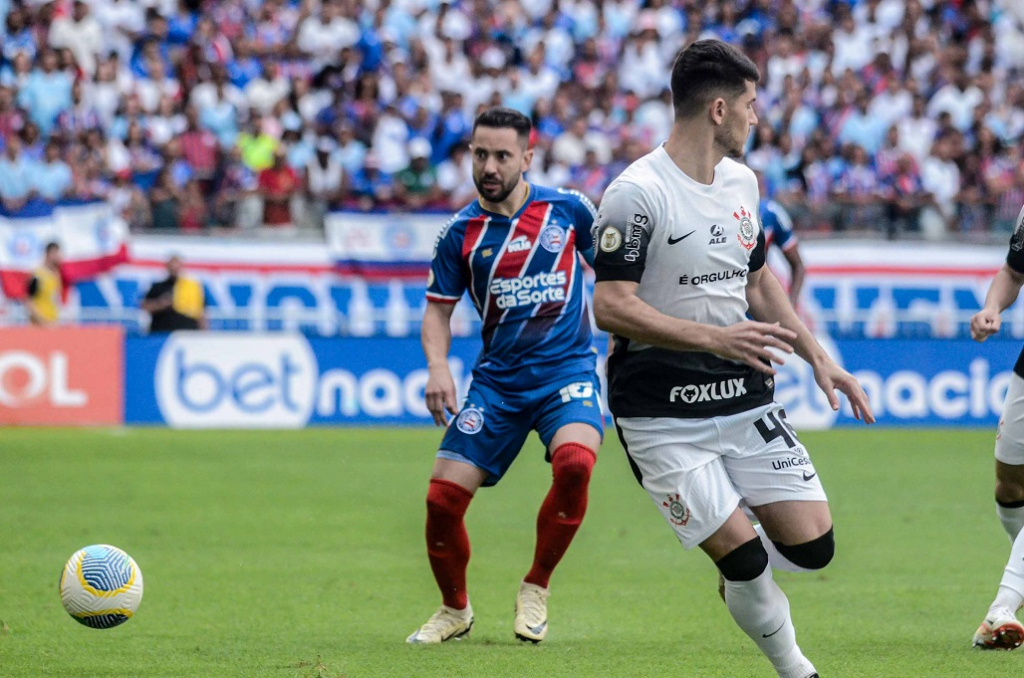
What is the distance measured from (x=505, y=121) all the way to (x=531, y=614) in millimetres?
2286

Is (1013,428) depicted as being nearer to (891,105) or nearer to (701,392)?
(701,392)

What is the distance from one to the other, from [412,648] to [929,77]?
18.6 metres

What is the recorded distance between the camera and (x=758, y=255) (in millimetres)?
5543

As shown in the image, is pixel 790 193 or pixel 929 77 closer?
pixel 790 193

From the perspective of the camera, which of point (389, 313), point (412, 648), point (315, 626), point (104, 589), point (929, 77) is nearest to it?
point (104, 589)

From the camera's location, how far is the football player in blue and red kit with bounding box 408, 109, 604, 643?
6.99m

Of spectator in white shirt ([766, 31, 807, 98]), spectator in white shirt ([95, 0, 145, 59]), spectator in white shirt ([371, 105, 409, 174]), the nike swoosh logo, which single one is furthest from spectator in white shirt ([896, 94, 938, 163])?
the nike swoosh logo

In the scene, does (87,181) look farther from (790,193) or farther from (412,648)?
(412,648)

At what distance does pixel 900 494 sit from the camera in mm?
12500

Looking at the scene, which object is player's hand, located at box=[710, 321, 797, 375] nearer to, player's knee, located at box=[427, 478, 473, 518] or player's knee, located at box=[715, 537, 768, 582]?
player's knee, located at box=[715, 537, 768, 582]

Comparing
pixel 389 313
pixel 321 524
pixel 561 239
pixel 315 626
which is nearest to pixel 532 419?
pixel 561 239

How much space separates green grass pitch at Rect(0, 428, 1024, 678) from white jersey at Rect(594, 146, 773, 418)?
1.44 meters

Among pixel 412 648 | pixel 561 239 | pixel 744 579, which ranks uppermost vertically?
pixel 561 239

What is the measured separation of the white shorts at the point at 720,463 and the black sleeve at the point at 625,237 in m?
0.56
